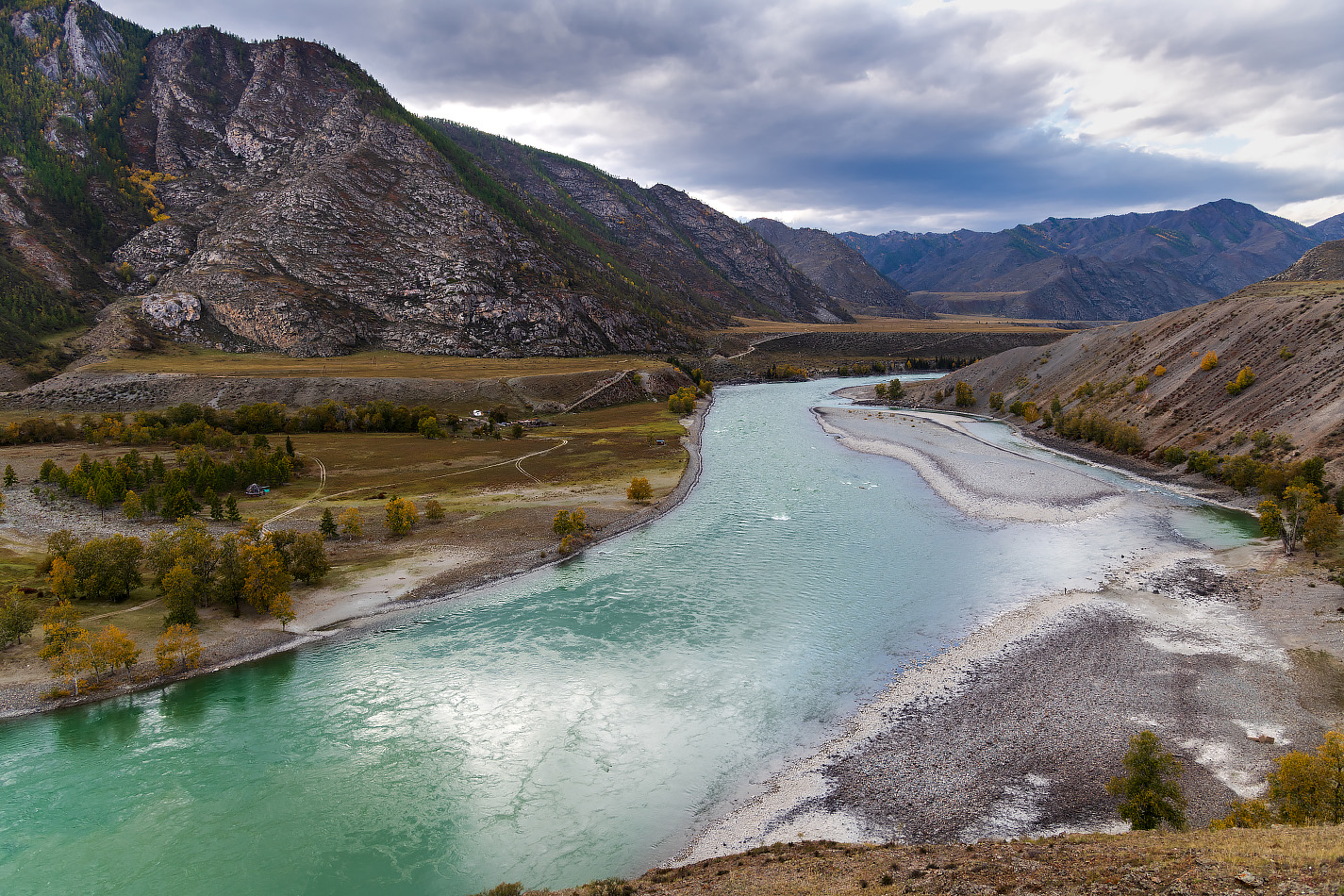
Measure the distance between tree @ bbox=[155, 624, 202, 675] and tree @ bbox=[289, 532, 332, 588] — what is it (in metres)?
8.71

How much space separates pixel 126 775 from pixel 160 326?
152m

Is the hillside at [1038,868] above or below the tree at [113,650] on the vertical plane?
below

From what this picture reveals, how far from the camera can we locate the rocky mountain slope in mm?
65625

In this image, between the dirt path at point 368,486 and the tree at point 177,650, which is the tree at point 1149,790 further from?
the dirt path at point 368,486

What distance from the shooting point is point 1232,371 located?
78.8m

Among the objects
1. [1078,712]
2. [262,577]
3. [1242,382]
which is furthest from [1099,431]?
[262,577]

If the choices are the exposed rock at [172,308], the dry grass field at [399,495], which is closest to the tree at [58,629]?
the dry grass field at [399,495]

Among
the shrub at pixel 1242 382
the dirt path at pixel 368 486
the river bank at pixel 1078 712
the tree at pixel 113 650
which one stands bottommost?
the river bank at pixel 1078 712

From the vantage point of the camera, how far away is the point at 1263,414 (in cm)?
6775

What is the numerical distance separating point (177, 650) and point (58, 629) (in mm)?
5196

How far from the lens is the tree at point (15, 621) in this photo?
34.7 meters

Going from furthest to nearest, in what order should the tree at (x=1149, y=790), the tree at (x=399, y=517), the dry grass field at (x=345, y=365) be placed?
1. the dry grass field at (x=345, y=365)
2. the tree at (x=399, y=517)
3. the tree at (x=1149, y=790)

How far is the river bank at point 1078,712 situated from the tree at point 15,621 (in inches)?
1501

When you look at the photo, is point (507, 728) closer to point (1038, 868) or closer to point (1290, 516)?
point (1038, 868)
